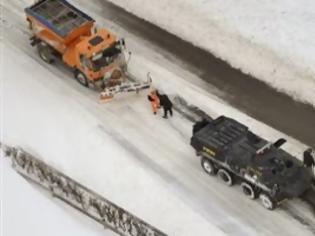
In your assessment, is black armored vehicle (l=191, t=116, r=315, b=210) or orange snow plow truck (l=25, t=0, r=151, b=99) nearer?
black armored vehicle (l=191, t=116, r=315, b=210)

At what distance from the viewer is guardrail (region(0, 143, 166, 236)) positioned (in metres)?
18.9

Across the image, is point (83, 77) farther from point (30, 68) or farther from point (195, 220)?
point (195, 220)

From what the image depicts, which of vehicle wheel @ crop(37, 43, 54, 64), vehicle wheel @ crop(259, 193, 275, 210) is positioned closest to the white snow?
vehicle wheel @ crop(259, 193, 275, 210)

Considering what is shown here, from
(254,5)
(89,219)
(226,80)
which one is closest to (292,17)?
(254,5)

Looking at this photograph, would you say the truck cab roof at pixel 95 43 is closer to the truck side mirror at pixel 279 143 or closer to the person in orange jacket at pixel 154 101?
the person in orange jacket at pixel 154 101

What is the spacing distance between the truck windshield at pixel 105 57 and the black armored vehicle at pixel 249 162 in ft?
11.7

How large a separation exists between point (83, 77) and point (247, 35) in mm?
5226

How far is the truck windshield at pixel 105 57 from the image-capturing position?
2275cm

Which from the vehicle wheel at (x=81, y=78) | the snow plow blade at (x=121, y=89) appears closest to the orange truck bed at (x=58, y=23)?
the vehicle wheel at (x=81, y=78)

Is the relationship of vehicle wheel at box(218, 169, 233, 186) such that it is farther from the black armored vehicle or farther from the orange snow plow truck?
the orange snow plow truck

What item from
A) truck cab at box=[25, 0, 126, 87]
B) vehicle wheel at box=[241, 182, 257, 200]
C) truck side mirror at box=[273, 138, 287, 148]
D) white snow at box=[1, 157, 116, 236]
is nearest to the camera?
white snow at box=[1, 157, 116, 236]

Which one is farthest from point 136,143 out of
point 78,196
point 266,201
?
point 266,201

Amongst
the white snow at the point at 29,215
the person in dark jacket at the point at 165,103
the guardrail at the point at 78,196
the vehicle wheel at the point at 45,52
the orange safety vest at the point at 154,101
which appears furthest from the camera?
the vehicle wheel at the point at 45,52

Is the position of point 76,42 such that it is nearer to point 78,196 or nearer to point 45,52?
point 45,52
